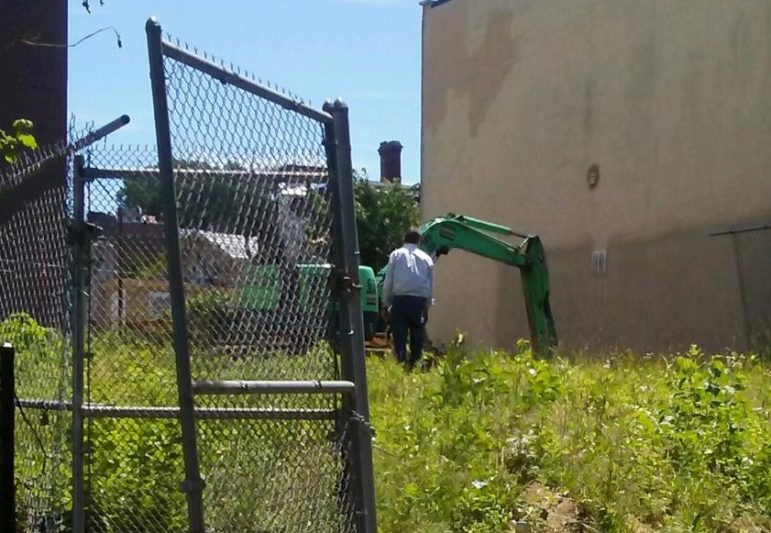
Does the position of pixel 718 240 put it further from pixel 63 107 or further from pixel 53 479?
pixel 53 479

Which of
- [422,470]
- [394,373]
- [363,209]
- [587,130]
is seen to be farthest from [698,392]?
[363,209]

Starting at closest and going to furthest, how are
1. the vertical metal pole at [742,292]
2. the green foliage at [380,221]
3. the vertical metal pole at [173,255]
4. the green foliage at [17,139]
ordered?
the vertical metal pole at [173,255]
the green foliage at [17,139]
the vertical metal pole at [742,292]
the green foliage at [380,221]

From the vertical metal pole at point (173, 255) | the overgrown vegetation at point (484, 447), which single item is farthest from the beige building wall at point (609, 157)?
the vertical metal pole at point (173, 255)

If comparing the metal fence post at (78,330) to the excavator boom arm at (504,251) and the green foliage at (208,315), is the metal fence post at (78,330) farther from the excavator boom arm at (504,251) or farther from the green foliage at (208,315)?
the excavator boom arm at (504,251)

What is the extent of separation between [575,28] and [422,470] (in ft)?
55.6

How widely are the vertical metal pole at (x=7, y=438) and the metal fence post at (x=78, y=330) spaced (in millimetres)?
250

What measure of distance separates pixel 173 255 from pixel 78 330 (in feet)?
3.89

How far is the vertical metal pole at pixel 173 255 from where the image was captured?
14.2ft

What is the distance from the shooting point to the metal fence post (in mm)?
5324

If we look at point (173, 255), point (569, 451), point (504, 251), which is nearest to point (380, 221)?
point (504, 251)

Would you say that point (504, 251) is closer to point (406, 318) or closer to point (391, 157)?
point (406, 318)

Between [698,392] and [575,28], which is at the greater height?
[575,28]

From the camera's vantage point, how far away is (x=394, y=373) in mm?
10781

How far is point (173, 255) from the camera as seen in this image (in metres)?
4.33
